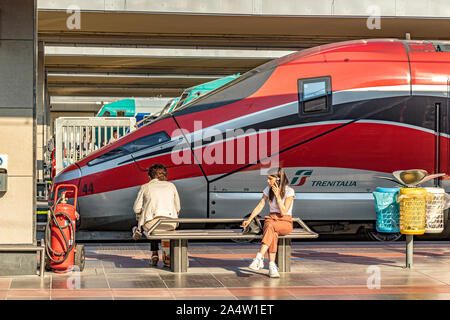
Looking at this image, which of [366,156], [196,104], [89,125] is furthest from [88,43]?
[366,156]

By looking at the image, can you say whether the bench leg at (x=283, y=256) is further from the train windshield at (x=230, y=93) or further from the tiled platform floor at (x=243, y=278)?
the train windshield at (x=230, y=93)

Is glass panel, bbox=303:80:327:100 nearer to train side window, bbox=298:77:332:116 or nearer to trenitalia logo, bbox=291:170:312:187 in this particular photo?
train side window, bbox=298:77:332:116

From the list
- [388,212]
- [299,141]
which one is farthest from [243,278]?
[299,141]

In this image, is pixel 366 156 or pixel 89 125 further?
pixel 89 125

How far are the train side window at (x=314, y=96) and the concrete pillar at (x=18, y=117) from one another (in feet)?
15.8

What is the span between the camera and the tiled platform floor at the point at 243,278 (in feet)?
26.3

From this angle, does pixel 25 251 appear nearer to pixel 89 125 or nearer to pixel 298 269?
pixel 298 269

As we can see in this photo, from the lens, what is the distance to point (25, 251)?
9.00 metres

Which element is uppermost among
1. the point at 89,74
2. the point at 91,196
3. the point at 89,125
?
the point at 89,74

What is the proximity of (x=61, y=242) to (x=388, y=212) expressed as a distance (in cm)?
444

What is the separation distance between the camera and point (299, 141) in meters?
12.2

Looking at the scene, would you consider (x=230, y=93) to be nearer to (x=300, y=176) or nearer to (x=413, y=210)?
(x=300, y=176)

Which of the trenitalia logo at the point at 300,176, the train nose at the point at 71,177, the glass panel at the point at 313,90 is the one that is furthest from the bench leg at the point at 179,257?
the glass panel at the point at 313,90

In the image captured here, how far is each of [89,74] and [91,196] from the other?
18.5 metres
